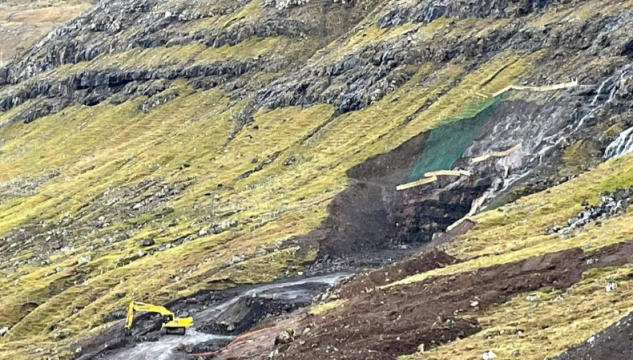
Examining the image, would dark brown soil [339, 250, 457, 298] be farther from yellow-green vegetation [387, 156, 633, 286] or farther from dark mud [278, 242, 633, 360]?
dark mud [278, 242, 633, 360]

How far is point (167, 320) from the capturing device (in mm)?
72812

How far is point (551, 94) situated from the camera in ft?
350

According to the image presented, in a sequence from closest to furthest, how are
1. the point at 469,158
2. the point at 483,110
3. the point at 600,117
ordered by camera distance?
1. the point at 600,117
2. the point at 469,158
3. the point at 483,110

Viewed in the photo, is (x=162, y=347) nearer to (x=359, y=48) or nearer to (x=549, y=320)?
(x=549, y=320)

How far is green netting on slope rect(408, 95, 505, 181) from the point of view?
105500mm

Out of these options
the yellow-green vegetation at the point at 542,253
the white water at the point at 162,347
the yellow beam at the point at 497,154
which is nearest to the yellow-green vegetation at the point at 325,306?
the yellow-green vegetation at the point at 542,253

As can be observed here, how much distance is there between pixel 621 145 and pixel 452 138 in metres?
29.5

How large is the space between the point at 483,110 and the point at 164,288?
50.8m

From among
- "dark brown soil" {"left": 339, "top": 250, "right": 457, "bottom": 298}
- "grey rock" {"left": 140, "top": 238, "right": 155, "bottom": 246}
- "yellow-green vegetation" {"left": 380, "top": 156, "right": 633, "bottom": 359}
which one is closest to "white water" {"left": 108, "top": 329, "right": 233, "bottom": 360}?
"dark brown soil" {"left": 339, "top": 250, "right": 457, "bottom": 298}

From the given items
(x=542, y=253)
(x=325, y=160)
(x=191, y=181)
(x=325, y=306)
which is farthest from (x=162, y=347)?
(x=191, y=181)

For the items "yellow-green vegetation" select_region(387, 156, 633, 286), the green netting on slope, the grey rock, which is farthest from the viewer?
the grey rock

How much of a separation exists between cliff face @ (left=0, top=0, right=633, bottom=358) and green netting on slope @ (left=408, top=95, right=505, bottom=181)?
309 mm

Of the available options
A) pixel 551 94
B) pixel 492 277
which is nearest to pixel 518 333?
pixel 492 277

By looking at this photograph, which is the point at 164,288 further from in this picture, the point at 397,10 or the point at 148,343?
the point at 397,10
